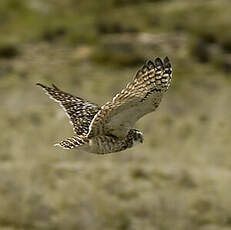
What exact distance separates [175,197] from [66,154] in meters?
3.74

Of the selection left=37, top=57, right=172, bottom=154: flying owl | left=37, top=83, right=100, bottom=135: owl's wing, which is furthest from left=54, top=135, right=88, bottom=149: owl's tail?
left=37, top=83, right=100, bottom=135: owl's wing

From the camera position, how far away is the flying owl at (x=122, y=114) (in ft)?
25.7

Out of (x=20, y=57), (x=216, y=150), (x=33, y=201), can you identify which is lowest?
(x=33, y=201)

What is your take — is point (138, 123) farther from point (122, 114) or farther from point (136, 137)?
point (122, 114)

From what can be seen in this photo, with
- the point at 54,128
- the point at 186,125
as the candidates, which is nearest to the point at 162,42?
the point at 186,125

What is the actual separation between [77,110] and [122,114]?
1.28m

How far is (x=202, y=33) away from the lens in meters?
35.2

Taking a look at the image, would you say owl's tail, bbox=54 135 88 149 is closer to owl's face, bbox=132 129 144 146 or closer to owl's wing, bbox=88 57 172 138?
owl's wing, bbox=88 57 172 138

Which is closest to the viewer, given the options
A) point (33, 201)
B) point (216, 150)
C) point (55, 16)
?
point (33, 201)

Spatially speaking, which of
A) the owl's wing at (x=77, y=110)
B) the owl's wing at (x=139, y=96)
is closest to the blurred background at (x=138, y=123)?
the owl's wing at (x=77, y=110)

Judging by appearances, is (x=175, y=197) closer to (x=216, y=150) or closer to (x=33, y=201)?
(x=216, y=150)

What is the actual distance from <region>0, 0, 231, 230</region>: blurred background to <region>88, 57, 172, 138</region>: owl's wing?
Answer: 19.7 metres

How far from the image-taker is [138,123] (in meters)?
30.0

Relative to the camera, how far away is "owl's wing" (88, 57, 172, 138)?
7797 mm
